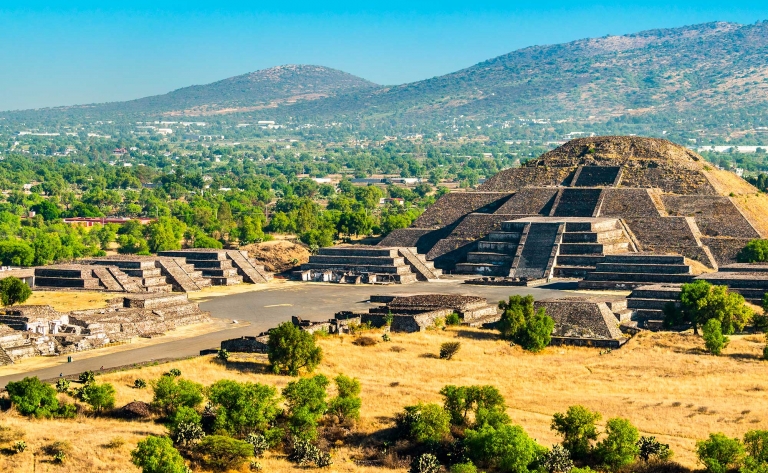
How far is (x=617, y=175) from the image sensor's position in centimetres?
11162

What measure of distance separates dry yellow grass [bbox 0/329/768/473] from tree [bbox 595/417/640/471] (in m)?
1.77

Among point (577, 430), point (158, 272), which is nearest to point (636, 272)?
point (158, 272)

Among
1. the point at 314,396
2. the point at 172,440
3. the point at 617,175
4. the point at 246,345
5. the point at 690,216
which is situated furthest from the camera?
the point at 617,175

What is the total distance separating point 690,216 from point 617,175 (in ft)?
39.5

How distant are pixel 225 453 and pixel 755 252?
196 ft

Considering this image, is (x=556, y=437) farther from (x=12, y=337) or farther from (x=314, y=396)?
(x=12, y=337)

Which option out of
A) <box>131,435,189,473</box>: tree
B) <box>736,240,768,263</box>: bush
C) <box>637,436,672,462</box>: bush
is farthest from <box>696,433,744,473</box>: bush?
<box>736,240,768,263</box>: bush

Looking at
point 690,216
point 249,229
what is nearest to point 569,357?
point 690,216

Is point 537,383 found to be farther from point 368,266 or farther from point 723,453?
point 368,266

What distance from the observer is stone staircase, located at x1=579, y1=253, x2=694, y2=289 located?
275 ft

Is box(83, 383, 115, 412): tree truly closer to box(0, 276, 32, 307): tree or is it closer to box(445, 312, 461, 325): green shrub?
box(445, 312, 461, 325): green shrub

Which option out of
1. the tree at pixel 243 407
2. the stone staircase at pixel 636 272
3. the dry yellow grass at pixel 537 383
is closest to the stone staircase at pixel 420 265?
the stone staircase at pixel 636 272

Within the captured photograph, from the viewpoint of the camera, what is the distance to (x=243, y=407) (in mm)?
44531

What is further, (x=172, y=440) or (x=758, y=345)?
(x=758, y=345)
